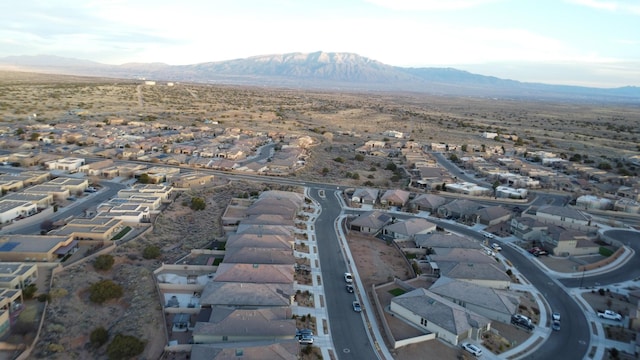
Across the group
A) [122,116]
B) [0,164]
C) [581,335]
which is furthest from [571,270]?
[122,116]

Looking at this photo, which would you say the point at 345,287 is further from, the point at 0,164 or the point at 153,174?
the point at 0,164

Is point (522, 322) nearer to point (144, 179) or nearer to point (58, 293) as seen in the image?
point (58, 293)

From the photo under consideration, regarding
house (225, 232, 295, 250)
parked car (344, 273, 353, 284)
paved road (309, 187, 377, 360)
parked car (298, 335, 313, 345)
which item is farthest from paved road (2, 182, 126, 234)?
parked car (298, 335, 313, 345)

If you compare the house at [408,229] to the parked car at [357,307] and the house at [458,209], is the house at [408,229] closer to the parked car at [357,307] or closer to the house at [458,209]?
the house at [458,209]

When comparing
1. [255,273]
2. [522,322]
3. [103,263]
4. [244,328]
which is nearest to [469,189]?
[522,322]

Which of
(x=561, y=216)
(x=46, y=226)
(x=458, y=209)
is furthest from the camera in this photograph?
(x=458, y=209)

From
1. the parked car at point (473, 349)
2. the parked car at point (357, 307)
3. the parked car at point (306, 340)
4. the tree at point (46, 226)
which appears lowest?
the parked car at point (473, 349)

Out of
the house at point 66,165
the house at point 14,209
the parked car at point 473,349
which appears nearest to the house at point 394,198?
the parked car at point 473,349
